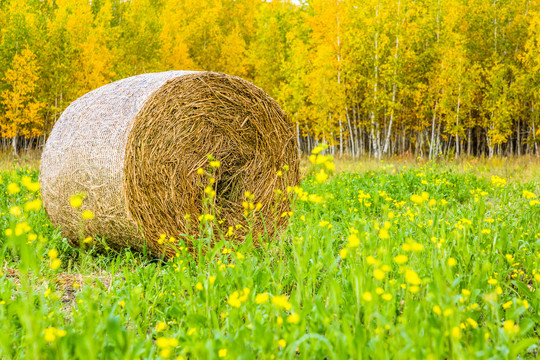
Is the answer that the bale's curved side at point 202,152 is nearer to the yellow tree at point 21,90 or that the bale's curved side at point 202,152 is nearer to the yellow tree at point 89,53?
the yellow tree at point 21,90

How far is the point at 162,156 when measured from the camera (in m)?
3.98

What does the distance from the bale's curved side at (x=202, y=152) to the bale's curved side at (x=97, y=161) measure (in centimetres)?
11

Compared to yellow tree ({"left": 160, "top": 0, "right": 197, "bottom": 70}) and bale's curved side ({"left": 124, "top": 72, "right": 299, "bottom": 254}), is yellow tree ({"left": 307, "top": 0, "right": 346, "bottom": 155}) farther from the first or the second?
bale's curved side ({"left": 124, "top": 72, "right": 299, "bottom": 254})

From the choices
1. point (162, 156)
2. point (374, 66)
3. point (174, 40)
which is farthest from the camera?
point (174, 40)

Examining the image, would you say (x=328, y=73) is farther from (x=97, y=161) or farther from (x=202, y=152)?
(x=97, y=161)

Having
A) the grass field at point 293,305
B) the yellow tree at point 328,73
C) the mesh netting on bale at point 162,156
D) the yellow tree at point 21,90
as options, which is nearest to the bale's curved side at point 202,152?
the mesh netting on bale at point 162,156

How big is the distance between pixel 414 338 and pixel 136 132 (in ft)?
9.52

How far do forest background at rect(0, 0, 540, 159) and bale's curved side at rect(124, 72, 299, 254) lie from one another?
34.7 ft

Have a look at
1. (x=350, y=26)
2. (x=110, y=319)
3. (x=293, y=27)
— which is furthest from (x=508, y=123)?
(x=110, y=319)

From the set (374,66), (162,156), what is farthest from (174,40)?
(162,156)

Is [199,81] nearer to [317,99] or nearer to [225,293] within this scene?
[225,293]

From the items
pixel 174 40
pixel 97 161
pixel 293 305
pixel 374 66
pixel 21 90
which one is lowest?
pixel 293 305

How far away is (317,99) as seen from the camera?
1734 centimetres

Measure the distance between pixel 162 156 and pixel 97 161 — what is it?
1.83 feet
